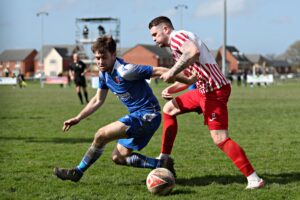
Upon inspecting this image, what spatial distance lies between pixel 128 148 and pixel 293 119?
9.92m

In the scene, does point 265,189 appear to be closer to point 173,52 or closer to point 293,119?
point 173,52

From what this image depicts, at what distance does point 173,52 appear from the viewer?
625 centimetres

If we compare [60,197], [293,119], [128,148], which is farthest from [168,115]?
[293,119]

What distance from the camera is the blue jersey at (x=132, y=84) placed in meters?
6.17

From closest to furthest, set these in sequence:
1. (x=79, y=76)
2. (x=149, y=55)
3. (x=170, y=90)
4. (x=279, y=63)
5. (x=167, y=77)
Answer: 1. (x=167, y=77)
2. (x=170, y=90)
3. (x=79, y=76)
4. (x=149, y=55)
5. (x=279, y=63)

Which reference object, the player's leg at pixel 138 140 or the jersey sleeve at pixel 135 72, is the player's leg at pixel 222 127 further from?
the jersey sleeve at pixel 135 72

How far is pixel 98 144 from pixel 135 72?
3.18 feet

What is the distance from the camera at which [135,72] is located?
615 cm

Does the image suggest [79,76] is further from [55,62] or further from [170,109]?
[55,62]

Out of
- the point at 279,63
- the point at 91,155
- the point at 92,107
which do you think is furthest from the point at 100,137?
the point at 279,63

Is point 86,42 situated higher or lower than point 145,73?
lower

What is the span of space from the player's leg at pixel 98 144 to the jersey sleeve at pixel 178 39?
1087mm

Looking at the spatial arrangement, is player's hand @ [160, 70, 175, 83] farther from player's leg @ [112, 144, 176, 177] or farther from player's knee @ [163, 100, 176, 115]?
player's leg @ [112, 144, 176, 177]

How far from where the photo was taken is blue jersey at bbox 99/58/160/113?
20.2 feet
